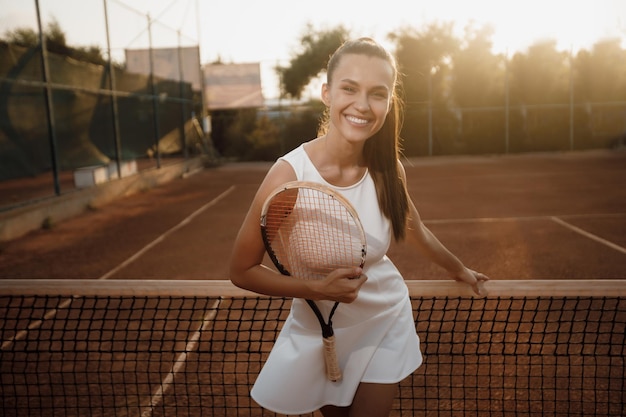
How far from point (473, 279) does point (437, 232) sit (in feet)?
21.6

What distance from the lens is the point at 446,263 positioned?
2402mm

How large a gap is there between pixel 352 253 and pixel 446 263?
664mm

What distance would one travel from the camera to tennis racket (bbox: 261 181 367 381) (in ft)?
6.10

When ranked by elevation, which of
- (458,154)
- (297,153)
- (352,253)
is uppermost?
(297,153)

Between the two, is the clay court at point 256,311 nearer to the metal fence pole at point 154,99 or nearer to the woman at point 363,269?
the woman at point 363,269

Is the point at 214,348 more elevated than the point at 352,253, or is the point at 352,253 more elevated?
the point at 352,253

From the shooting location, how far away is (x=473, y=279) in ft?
7.87

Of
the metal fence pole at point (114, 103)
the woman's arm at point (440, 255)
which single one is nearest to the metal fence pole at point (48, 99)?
the metal fence pole at point (114, 103)

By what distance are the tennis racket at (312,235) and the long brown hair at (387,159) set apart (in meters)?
0.23

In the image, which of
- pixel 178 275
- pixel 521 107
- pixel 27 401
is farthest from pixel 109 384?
pixel 521 107

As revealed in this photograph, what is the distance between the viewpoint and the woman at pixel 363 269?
192 cm

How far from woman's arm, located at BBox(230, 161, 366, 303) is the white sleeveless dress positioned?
0.18 metres

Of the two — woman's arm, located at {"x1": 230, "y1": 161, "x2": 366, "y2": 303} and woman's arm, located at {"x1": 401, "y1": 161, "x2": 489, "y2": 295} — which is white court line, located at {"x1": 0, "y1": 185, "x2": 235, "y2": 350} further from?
woman's arm, located at {"x1": 401, "y1": 161, "x2": 489, "y2": 295}

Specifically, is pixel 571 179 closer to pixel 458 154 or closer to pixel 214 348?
pixel 458 154
